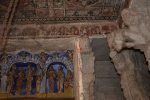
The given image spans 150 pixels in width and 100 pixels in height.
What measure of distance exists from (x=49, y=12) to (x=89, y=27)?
3.60 ft

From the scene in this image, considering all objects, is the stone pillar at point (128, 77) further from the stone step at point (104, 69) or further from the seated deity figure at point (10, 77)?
the seated deity figure at point (10, 77)

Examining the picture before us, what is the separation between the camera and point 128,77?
3828mm

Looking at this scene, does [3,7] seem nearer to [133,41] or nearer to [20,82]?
[20,82]

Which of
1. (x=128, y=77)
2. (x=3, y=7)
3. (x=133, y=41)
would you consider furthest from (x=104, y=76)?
(x=3, y=7)

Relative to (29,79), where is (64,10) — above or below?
above

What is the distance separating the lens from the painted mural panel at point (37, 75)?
718cm

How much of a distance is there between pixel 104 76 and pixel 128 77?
69cm

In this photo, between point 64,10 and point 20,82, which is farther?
point 64,10

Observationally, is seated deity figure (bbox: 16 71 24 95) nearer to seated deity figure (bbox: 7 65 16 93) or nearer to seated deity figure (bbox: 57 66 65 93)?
seated deity figure (bbox: 7 65 16 93)

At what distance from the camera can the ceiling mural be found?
24.8 feet

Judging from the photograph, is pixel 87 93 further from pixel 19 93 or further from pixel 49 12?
pixel 49 12

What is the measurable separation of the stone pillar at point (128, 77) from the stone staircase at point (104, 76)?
42cm

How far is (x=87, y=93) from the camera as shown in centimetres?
388

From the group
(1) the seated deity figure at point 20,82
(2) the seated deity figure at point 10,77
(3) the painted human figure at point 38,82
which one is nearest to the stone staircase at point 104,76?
(3) the painted human figure at point 38,82
